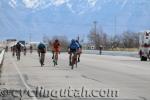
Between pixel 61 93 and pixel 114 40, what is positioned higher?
pixel 114 40

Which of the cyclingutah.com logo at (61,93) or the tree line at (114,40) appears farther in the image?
the tree line at (114,40)

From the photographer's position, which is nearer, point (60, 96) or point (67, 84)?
point (60, 96)

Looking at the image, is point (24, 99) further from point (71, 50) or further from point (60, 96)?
point (71, 50)

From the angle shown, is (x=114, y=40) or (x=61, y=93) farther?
(x=114, y=40)

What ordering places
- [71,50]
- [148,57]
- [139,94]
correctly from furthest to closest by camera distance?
[148,57]
[71,50]
[139,94]

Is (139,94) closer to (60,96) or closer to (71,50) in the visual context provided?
(60,96)

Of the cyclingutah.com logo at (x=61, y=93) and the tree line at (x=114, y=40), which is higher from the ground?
the tree line at (x=114, y=40)

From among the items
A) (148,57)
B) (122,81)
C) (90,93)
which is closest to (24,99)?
(90,93)

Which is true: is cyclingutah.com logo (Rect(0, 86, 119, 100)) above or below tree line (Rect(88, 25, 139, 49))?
below

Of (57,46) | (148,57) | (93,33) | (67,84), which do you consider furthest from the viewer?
(93,33)

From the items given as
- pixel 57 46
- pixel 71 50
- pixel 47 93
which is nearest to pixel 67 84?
pixel 47 93

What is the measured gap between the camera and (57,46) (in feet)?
136

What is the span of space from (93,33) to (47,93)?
506ft

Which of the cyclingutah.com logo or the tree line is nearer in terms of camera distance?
the cyclingutah.com logo
